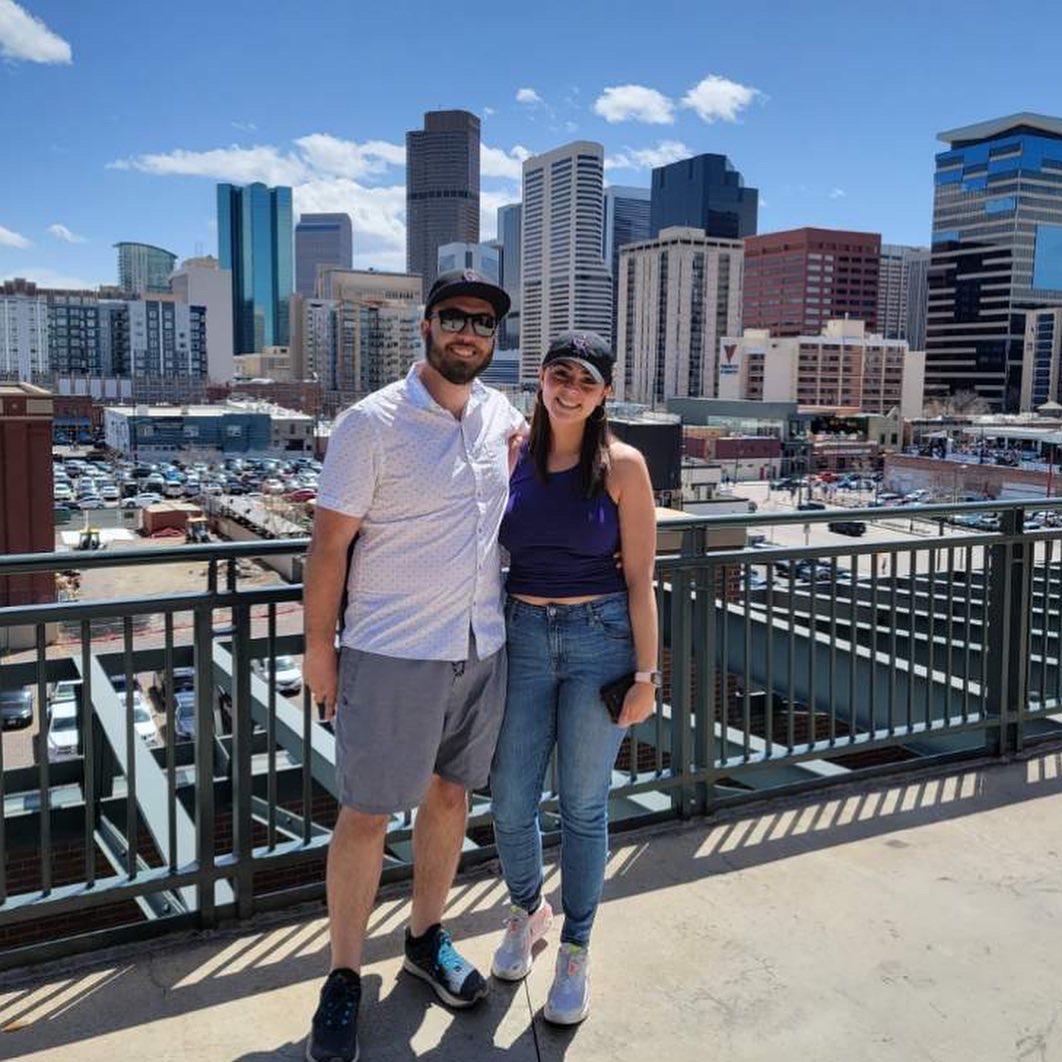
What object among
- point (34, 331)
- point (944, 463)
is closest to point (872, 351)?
point (944, 463)

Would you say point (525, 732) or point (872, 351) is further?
point (872, 351)

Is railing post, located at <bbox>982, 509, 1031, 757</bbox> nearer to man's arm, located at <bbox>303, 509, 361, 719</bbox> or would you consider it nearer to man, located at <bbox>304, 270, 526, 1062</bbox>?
man, located at <bbox>304, 270, 526, 1062</bbox>

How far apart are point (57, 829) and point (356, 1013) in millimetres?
5109

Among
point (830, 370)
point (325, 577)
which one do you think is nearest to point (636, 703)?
point (325, 577)

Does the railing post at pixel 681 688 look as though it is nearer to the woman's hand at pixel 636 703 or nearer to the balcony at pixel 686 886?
the balcony at pixel 686 886

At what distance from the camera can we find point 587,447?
8.63ft

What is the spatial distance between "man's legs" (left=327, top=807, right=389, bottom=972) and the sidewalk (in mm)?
230

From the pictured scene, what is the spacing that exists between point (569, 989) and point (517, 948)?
213 millimetres

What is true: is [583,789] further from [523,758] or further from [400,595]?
[400,595]

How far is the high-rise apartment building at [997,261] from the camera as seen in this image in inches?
5782

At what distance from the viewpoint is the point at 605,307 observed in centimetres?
19938

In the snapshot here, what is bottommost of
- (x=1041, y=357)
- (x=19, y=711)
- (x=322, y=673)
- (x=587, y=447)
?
(x=19, y=711)

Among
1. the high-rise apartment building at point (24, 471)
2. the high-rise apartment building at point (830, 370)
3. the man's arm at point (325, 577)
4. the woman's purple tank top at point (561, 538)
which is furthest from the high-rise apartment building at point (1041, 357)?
the man's arm at point (325, 577)

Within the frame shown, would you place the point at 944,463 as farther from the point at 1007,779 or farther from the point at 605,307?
the point at 605,307
